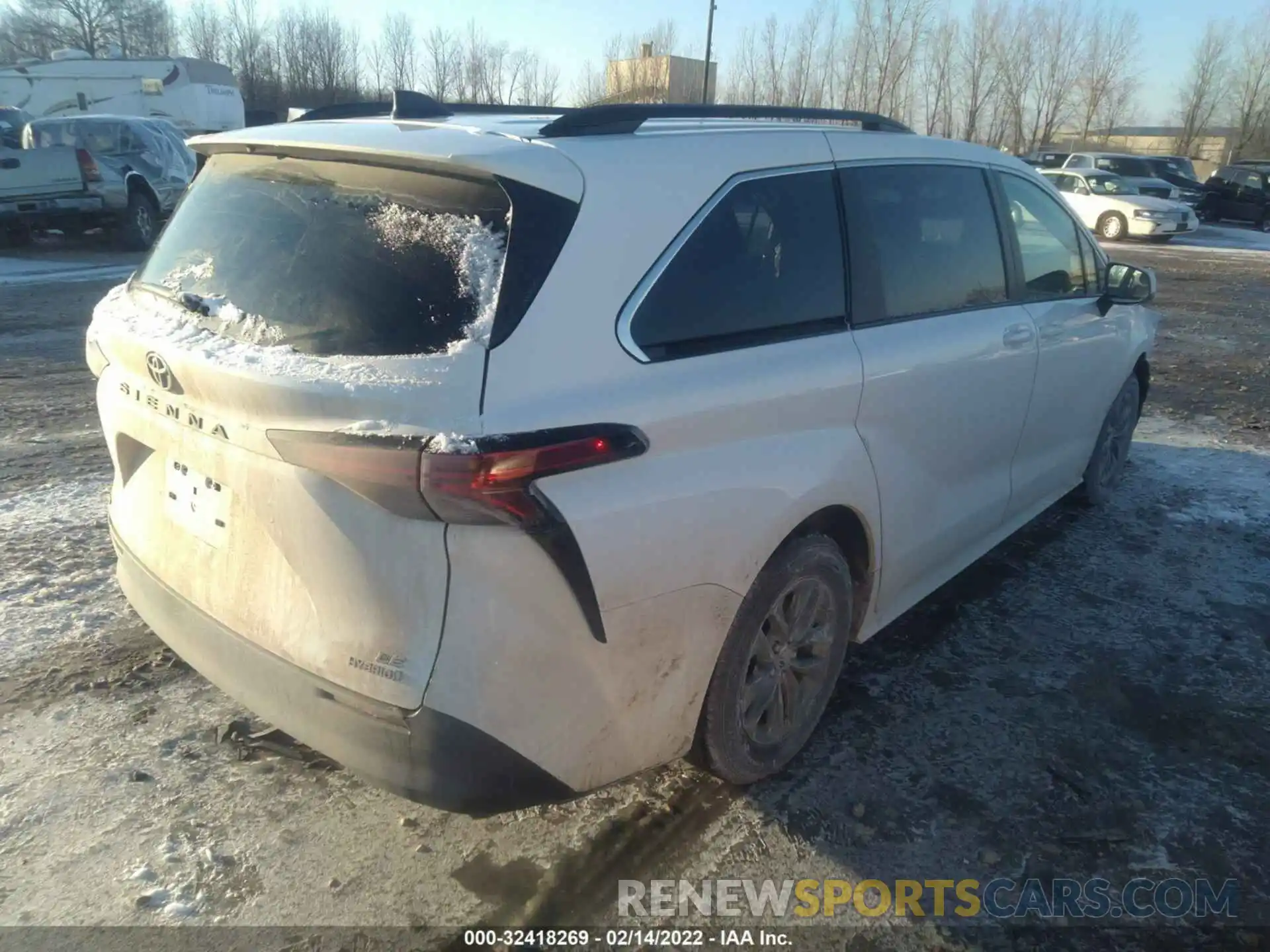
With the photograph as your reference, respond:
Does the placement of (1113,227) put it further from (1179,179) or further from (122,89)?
(122,89)

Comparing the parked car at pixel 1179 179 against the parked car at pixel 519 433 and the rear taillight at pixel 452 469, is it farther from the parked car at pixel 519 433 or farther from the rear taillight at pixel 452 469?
the rear taillight at pixel 452 469

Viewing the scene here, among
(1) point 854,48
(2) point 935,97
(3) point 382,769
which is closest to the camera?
(3) point 382,769

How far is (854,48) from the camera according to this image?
41.7 meters

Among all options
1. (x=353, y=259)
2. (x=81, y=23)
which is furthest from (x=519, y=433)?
(x=81, y=23)

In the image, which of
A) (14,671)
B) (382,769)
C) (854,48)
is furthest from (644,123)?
(854,48)

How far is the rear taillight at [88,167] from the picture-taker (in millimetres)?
14133

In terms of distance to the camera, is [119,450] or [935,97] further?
[935,97]

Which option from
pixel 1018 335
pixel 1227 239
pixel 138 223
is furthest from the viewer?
pixel 1227 239

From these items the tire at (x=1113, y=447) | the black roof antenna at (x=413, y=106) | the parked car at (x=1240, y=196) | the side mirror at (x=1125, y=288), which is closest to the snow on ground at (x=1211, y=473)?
the tire at (x=1113, y=447)

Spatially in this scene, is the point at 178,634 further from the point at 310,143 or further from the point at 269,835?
the point at 310,143

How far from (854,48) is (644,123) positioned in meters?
43.8

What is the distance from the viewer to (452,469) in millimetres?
1919

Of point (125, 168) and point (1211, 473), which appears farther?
point (125, 168)

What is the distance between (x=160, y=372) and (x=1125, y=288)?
4323 millimetres
